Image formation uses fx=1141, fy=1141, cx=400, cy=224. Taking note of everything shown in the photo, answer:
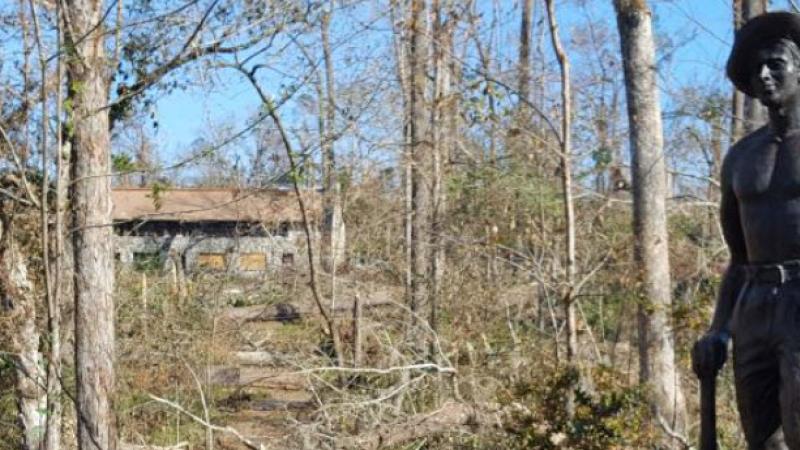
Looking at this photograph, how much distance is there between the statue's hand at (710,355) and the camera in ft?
13.8

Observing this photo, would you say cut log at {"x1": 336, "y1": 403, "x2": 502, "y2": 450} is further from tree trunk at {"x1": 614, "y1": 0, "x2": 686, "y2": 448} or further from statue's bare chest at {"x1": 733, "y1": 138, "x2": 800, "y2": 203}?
statue's bare chest at {"x1": 733, "y1": 138, "x2": 800, "y2": 203}

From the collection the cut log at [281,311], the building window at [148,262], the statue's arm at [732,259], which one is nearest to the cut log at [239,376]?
the cut log at [281,311]

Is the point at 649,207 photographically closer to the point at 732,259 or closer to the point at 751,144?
the point at 732,259

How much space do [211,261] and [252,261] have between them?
2.15 feet

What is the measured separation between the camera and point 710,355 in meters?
4.20

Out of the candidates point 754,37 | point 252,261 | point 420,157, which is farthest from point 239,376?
point 754,37

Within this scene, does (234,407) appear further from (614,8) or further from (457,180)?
(614,8)

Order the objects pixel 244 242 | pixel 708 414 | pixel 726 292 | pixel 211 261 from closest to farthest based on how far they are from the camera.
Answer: pixel 708 414, pixel 726 292, pixel 211 261, pixel 244 242

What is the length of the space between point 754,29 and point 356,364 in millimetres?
8540

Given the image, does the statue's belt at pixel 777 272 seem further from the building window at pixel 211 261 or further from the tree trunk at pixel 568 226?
the building window at pixel 211 261

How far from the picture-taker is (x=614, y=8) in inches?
473

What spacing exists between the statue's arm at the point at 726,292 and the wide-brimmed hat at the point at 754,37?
0.31 metres

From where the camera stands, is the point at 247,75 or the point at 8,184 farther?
the point at 247,75

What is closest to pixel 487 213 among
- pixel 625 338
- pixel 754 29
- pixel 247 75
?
pixel 625 338
